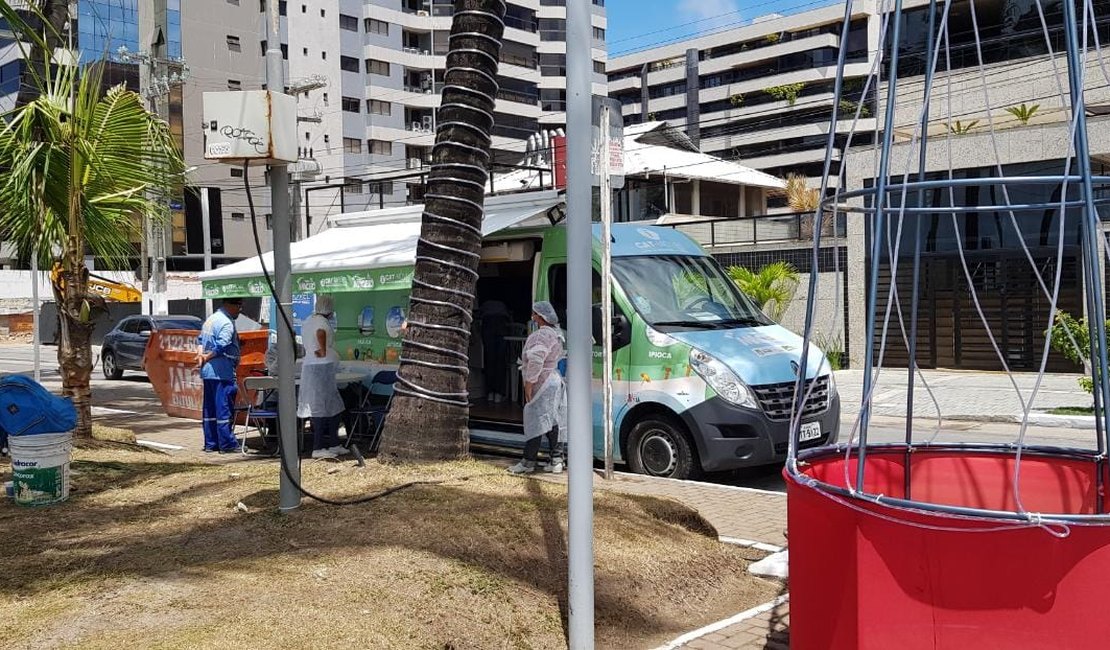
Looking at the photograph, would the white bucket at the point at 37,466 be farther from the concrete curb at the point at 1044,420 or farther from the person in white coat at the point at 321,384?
the concrete curb at the point at 1044,420

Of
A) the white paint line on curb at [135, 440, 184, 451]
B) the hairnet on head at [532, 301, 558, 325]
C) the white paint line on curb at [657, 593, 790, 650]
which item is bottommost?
the white paint line on curb at [657, 593, 790, 650]

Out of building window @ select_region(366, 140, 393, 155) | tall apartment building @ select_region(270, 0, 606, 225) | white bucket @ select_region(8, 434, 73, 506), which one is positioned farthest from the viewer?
building window @ select_region(366, 140, 393, 155)

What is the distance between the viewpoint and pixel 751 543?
23.1 feet

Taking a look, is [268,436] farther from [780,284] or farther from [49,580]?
[780,284]

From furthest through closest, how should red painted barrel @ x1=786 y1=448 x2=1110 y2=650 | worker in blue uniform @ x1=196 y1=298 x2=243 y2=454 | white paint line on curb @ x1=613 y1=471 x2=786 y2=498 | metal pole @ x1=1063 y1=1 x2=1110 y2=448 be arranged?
worker in blue uniform @ x1=196 y1=298 x2=243 y2=454 → white paint line on curb @ x1=613 y1=471 x2=786 y2=498 → metal pole @ x1=1063 y1=1 x2=1110 y2=448 → red painted barrel @ x1=786 y1=448 x2=1110 y2=650

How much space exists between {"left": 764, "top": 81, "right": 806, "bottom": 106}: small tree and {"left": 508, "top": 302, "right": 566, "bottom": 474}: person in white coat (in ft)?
229

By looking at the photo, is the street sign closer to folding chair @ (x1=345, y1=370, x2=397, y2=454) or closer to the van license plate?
the van license plate

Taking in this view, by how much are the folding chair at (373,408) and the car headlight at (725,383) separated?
3895 millimetres

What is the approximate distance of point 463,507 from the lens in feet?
20.1

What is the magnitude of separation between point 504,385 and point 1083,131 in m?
9.44

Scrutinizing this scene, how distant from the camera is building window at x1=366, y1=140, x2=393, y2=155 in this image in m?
67.4

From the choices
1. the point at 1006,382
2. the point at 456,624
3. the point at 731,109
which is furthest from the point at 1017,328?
the point at 731,109

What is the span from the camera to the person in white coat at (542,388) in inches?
374

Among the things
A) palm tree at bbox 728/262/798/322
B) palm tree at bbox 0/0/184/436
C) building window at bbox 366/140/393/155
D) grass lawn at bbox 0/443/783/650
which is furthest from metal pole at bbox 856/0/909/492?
building window at bbox 366/140/393/155
